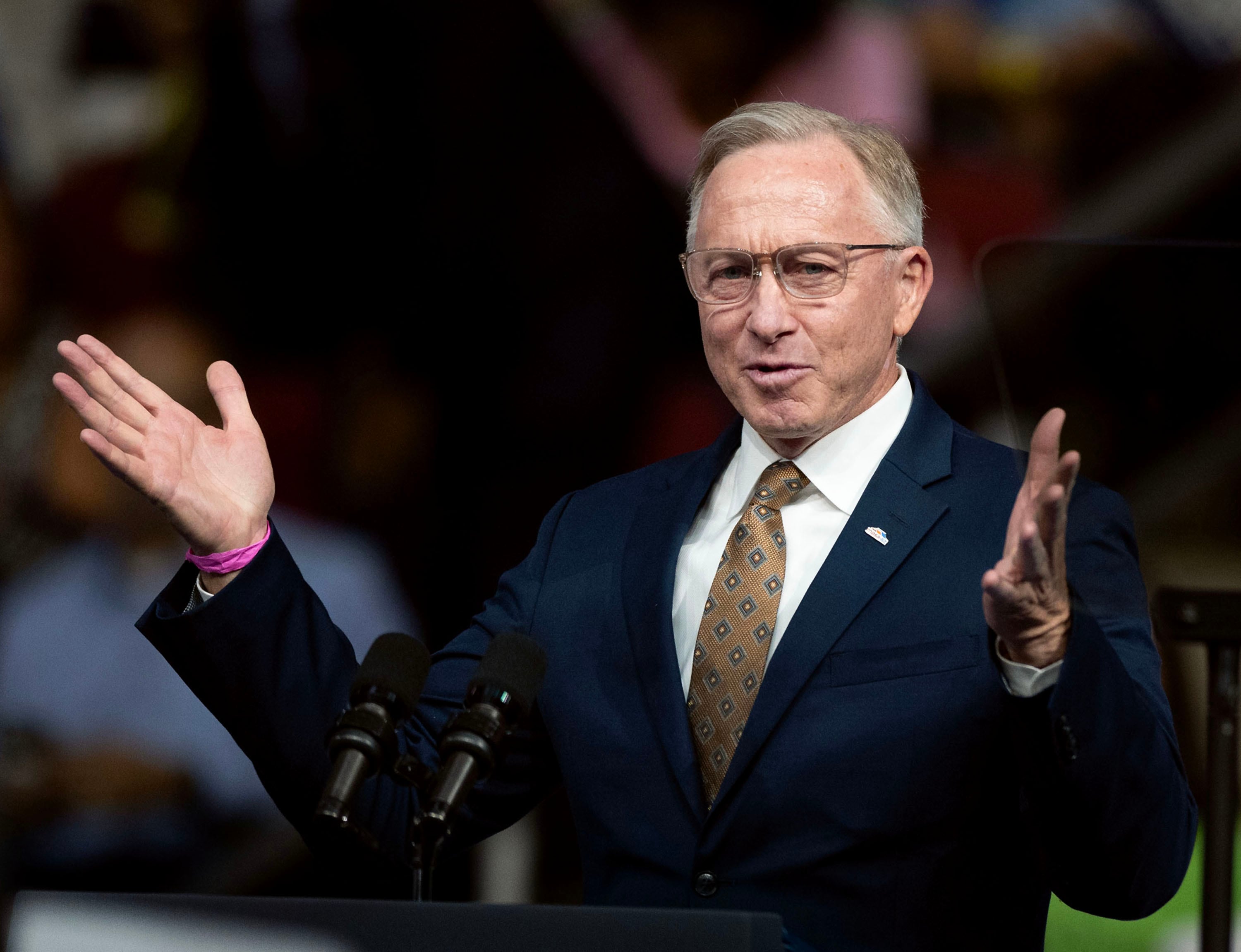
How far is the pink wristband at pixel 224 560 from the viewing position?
1570 mm

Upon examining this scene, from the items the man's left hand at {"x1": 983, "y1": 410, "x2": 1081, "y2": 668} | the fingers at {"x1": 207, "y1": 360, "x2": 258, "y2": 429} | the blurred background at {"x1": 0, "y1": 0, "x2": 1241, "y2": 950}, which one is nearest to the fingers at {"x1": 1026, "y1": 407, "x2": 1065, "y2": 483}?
the man's left hand at {"x1": 983, "y1": 410, "x2": 1081, "y2": 668}

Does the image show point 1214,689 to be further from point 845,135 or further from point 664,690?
point 845,135

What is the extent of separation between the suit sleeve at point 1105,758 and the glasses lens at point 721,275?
19.2 inches

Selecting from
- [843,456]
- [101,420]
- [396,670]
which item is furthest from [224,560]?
[843,456]

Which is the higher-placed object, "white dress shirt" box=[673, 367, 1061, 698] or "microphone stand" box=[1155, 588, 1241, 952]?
"white dress shirt" box=[673, 367, 1061, 698]

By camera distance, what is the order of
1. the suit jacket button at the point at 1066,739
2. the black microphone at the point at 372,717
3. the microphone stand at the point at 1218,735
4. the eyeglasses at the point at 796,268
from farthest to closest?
the eyeglasses at the point at 796,268 < the microphone stand at the point at 1218,735 < the suit jacket button at the point at 1066,739 < the black microphone at the point at 372,717

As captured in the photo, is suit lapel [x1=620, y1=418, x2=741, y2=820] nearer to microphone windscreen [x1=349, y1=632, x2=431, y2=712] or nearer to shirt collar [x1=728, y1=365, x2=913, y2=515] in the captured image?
shirt collar [x1=728, y1=365, x2=913, y2=515]

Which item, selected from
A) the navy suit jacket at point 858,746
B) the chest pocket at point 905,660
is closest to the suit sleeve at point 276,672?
the navy suit jacket at point 858,746

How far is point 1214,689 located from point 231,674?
106cm

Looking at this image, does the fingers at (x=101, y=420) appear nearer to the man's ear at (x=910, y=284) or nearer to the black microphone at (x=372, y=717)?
the black microphone at (x=372, y=717)

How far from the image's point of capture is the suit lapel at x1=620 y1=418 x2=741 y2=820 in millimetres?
1652

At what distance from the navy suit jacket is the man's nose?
0.21m

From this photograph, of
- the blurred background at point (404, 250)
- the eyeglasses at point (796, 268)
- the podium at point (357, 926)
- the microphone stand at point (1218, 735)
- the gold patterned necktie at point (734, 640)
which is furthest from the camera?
the blurred background at point (404, 250)

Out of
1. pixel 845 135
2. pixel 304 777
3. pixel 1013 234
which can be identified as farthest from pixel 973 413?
pixel 304 777
